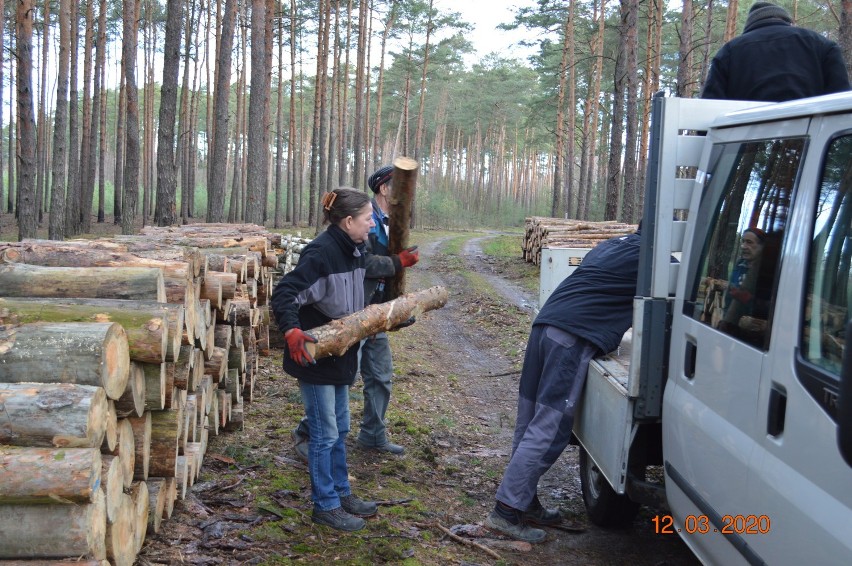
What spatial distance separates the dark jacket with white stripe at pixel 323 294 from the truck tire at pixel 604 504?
5.67ft

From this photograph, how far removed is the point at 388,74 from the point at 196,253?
43393 mm

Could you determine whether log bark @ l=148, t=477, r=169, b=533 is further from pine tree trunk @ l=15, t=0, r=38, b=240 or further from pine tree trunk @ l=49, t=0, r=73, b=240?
pine tree trunk @ l=49, t=0, r=73, b=240

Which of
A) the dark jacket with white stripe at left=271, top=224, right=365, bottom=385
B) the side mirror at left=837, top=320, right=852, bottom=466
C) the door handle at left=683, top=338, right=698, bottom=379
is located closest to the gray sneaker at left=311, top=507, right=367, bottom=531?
the dark jacket with white stripe at left=271, top=224, right=365, bottom=385

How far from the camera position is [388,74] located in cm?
4641

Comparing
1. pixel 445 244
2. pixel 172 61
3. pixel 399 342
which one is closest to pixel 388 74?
pixel 445 244

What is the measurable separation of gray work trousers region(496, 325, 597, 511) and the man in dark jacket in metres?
1.74

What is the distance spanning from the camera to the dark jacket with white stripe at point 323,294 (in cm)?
417

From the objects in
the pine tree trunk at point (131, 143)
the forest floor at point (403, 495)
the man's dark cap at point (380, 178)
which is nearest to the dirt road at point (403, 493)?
the forest floor at point (403, 495)

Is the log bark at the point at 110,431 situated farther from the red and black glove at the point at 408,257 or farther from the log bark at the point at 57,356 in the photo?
the red and black glove at the point at 408,257

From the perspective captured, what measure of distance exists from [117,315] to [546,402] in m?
2.49

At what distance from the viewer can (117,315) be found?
376 cm

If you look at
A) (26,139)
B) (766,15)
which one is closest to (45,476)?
(766,15)

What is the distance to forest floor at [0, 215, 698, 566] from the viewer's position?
4156 millimetres

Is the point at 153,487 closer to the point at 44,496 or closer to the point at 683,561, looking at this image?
the point at 44,496
